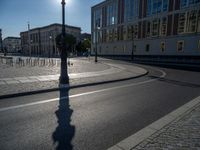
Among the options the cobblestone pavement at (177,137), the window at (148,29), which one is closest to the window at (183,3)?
the window at (148,29)

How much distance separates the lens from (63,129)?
4.28 m

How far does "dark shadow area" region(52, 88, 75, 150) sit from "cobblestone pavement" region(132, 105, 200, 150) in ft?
4.91

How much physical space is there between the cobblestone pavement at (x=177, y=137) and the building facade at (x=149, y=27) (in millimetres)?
25453

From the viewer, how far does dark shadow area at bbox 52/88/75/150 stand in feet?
11.7

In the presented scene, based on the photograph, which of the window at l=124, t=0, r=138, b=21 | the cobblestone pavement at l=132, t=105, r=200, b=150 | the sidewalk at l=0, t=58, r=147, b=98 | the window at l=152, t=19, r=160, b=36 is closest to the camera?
the cobblestone pavement at l=132, t=105, r=200, b=150

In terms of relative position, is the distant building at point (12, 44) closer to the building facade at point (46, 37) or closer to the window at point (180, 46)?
the building facade at point (46, 37)

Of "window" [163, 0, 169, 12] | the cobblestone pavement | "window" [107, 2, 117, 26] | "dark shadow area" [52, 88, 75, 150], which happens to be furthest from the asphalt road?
"window" [107, 2, 117, 26]

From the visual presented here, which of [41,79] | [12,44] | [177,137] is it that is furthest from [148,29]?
[12,44]

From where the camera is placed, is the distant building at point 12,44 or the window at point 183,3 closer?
the window at point 183,3

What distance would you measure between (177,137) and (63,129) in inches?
110

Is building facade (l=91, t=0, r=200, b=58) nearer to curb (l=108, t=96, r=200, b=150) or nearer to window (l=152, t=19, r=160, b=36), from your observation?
window (l=152, t=19, r=160, b=36)

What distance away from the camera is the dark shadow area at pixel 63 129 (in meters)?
3.57

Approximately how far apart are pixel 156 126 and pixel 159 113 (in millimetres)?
1178

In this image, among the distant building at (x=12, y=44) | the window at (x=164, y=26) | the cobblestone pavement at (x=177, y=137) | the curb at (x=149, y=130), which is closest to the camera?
the cobblestone pavement at (x=177, y=137)
